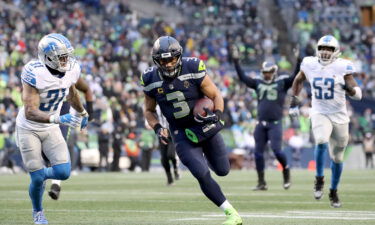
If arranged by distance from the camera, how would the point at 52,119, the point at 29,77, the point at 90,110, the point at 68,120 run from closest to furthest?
1. the point at 68,120
2. the point at 52,119
3. the point at 29,77
4. the point at 90,110

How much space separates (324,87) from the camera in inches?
470

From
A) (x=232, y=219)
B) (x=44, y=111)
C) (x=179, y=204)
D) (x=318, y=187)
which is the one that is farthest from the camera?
(x=318, y=187)

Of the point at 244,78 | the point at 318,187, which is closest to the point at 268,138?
the point at 244,78

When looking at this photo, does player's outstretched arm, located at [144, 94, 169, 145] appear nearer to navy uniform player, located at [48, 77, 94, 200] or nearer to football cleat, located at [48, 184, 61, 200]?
navy uniform player, located at [48, 77, 94, 200]

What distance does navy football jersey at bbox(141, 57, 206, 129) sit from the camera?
8656 millimetres

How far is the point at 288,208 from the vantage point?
1112 cm

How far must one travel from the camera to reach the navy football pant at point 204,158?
27.9ft

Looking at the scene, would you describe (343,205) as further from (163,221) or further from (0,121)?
(0,121)

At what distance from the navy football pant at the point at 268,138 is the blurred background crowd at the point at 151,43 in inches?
127

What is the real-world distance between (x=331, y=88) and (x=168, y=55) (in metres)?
3.92

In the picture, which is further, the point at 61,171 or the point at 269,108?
the point at 269,108

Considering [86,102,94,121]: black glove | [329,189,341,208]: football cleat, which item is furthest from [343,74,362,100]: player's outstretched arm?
[86,102,94,121]: black glove

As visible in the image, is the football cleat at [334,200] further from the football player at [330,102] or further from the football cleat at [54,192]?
the football cleat at [54,192]

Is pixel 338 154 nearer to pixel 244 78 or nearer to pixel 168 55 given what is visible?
pixel 244 78
